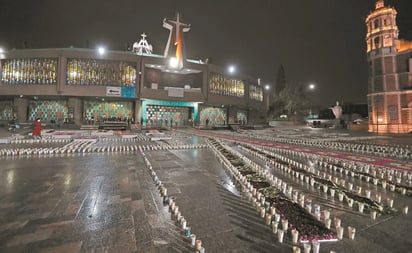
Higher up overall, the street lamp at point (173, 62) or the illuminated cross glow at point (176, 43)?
the illuminated cross glow at point (176, 43)

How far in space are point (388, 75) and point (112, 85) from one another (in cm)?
5059

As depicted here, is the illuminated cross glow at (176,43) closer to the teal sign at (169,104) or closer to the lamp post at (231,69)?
the teal sign at (169,104)

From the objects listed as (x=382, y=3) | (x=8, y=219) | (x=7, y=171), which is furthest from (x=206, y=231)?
(x=382, y=3)

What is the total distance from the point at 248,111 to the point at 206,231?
184ft

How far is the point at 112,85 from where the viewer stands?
36625 mm

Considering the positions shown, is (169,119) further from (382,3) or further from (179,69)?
(382,3)

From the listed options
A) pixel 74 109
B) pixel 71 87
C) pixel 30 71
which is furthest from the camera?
pixel 74 109

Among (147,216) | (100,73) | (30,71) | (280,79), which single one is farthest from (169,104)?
(280,79)

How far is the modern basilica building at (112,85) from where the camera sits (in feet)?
115

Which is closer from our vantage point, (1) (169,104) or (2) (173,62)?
(2) (173,62)

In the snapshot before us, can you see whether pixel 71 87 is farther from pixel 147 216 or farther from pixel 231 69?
pixel 147 216

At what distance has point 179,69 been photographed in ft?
134

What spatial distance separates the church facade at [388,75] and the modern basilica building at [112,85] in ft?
91.2

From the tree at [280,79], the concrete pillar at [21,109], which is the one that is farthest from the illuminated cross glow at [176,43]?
the tree at [280,79]
